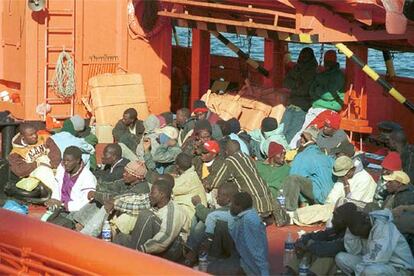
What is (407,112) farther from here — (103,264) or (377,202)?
(103,264)

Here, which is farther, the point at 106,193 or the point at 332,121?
the point at 332,121

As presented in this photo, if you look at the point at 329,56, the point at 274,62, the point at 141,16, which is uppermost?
the point at 141,16

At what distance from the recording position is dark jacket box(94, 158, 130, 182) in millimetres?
10977

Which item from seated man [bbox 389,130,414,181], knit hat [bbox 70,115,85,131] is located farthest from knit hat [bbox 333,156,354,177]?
knit hat [bbox 70,115,85,131]

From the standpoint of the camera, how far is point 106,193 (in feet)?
33.2

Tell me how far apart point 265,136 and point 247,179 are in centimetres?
309

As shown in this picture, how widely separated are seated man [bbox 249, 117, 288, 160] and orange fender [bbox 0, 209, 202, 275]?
359 inches

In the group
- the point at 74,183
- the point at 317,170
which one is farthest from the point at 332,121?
the point at 74,183

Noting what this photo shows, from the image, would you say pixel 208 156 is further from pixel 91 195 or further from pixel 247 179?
pixel 91 195

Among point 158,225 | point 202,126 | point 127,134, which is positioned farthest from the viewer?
point 127,134

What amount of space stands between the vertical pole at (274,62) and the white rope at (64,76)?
2783 mm

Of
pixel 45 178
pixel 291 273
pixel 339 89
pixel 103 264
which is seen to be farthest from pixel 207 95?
pixel 103 264

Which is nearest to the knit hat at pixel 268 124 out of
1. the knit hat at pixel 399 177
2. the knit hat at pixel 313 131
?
the knit hat at pixel 313 131

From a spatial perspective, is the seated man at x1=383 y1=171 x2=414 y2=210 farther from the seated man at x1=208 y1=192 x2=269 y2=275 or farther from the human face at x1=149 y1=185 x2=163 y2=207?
the human face at x1=149 y1=185 x2=163 y2=207
